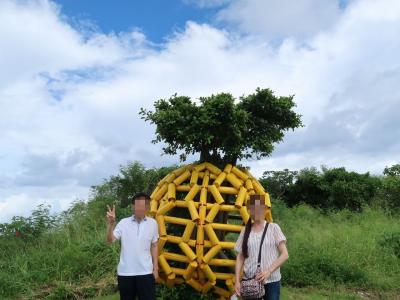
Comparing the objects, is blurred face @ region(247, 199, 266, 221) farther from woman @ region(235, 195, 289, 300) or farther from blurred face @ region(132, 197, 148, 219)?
blurred face @ region(132, 197, 148, 219)

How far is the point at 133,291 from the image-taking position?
505 cm

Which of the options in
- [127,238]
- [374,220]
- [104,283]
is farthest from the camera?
[374,220]

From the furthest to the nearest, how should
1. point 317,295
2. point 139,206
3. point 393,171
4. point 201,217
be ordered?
point 393,171 < point 317,295 < point 201,217 < point 139,206

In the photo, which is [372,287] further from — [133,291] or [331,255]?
[133,291]

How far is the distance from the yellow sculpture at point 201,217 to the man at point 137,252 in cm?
62

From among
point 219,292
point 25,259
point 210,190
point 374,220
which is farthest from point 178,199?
point 374,220

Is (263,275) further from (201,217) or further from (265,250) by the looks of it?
(201,217)

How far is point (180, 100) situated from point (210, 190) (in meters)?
1.12

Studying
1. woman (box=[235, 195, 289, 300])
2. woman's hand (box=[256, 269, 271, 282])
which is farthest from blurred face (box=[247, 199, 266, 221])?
woman's hand (box=[256, 269, 271, 282])

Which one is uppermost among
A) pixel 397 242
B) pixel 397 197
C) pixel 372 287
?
pixel 397 197

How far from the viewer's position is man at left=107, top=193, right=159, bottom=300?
497 cm

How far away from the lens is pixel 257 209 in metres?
4.53

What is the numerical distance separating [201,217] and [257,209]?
122 cm

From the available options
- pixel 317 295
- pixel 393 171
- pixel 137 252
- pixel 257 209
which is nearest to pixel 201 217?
pixel 137 252
